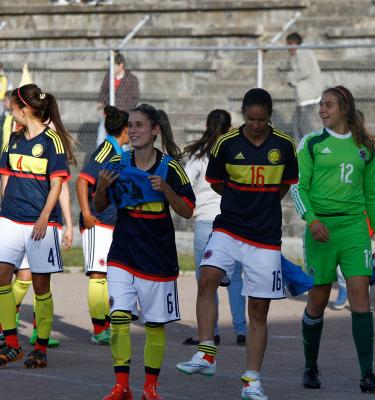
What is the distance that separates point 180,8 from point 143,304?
15.1 meters

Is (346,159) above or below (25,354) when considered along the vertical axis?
above

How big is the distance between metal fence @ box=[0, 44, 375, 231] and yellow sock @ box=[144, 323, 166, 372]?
34.2 feet

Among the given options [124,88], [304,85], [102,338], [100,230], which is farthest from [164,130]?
[124,88]

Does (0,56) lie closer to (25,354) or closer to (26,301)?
(26,301)

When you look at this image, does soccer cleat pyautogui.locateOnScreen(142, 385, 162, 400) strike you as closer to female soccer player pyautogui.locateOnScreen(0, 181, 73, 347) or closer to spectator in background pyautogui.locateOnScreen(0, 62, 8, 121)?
female soccer player pyautogui.locateOnScreen(0, 181, 73, 347)

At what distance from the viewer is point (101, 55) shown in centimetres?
2192

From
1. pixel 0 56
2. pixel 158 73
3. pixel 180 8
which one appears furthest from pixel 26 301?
pixel 180 8

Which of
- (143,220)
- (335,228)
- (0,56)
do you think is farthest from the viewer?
(0,56)

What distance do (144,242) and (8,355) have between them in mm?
2070

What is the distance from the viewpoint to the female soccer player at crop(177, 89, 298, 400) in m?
8.11

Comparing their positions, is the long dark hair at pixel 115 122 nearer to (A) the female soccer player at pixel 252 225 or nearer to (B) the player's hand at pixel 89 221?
(B) the player's hand at pixel 89 221

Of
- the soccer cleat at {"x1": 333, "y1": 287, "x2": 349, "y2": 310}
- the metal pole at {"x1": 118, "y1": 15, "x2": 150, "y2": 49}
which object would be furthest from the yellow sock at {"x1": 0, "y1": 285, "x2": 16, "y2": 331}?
the metal pole at {"x1": 118, "y1": 15, "x2": 150, "y2": 49}

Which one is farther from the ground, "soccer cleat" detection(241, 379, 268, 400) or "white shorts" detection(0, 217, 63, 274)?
"white shorts" detection(0, 217, 63, 274)

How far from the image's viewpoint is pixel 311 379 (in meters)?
8.66
